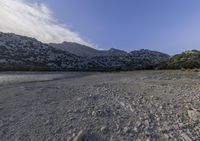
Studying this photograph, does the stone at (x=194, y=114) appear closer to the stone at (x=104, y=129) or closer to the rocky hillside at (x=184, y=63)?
the stone at (x=104, y=129)

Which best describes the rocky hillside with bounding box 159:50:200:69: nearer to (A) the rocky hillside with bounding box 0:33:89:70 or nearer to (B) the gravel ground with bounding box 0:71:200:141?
(B) the gravel ground with bounding box 0:71:200:141

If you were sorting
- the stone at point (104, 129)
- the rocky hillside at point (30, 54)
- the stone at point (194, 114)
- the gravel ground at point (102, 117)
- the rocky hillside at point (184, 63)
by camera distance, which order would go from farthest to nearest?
the rocky hillside at point (30, 54) < the rocky hillside at point (184, 63) < the stone at point (194, 114) < the stone at point (104, 129) < the gravel ground at point (102, 117)

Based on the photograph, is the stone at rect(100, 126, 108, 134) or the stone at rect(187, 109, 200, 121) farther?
the stone at rect(187, 109, 200, 121)

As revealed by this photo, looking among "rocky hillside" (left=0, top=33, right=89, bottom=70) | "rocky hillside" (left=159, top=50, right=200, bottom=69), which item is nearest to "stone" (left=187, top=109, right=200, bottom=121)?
"rocky hillside" (left=159, top=50, right=200, bottom=69)

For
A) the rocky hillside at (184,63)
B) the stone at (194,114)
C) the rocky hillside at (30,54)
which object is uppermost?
the rocky hillside at (30,54)

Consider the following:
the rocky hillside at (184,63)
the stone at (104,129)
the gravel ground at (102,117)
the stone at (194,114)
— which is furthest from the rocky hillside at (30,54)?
the stone at (104,129)

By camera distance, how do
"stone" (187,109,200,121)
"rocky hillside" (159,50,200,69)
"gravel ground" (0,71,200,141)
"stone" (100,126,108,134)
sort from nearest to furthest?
"gravel ground" (0,71,200,141), "stone" (100,126,108,134), "stone" (187,109,200,121), "rocky hillside" (159,50,200,69)

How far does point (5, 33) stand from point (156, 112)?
177368 millimetres

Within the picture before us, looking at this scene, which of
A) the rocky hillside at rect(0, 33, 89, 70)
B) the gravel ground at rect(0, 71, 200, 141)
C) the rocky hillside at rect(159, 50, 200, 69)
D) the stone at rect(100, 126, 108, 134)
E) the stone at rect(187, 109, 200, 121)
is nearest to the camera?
the gravel ground at rect(0, 71, 200, 141)

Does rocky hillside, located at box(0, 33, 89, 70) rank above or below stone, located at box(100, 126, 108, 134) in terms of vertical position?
above

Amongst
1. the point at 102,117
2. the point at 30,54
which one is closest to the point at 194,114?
the point at 102,117

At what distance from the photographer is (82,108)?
49.5ft

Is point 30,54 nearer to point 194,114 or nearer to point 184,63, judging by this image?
point 184,63

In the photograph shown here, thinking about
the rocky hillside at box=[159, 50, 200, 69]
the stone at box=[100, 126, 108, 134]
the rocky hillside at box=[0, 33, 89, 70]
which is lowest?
the stone at box=[100, 126, 108, 134]
